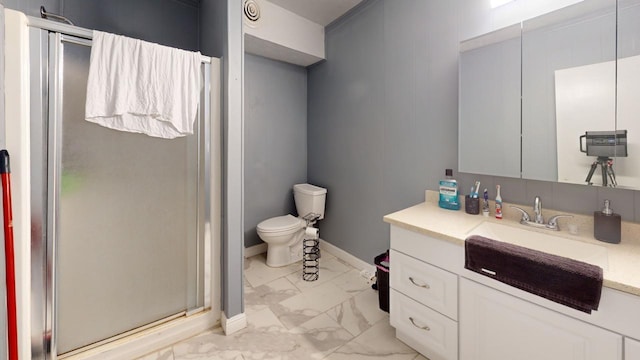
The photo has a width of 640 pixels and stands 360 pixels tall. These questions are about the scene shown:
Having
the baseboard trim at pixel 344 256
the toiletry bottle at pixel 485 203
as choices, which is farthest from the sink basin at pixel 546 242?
the baseboard trim at pixel 344 256

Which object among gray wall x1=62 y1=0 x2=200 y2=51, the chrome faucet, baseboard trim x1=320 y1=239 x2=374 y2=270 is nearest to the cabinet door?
the chrome faucet

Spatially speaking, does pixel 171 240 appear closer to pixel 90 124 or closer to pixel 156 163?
pixel 156 163

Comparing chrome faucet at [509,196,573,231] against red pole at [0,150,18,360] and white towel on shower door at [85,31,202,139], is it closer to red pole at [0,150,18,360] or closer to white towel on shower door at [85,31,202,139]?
white towel on shower door at [85,31,202,139]

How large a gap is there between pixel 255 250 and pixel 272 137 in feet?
4.12

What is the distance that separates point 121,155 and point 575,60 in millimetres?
2350

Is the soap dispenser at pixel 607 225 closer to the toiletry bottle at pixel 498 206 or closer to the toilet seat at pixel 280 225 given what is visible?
the toiletry bottle at pixel 498 206

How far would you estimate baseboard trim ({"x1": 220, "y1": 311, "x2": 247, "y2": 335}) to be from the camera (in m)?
1.57

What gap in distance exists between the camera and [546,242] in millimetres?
1213

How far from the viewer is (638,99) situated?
3.44ft

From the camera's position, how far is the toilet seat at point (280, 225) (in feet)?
7.66

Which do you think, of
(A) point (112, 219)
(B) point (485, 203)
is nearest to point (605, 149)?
(B) point (485, 203)

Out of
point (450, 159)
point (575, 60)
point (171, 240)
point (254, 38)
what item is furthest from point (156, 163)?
point (575, 60)

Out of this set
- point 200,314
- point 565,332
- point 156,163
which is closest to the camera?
point 565,332

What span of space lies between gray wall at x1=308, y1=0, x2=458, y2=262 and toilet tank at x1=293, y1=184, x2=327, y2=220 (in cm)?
11
